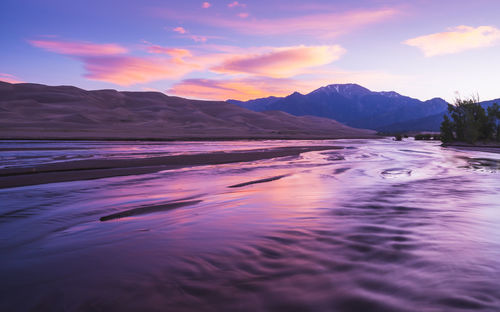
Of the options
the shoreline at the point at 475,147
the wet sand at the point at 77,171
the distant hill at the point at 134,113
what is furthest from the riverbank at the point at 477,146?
the distant hill at the point at 134,113

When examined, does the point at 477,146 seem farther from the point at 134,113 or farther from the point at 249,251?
the point at 134,113

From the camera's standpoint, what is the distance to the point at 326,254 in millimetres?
4270

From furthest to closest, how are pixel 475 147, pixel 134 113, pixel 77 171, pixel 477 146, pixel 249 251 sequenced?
pixel 134 113
pixel 477 146
pixel 475 147
pixel 77 171
pixel 249 251

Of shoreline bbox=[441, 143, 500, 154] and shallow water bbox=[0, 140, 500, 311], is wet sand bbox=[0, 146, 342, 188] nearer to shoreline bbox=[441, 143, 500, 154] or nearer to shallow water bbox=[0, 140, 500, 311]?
shallow water bbox=[0, 140, 500, 311]

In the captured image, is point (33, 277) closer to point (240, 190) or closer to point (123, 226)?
point (123, 226)

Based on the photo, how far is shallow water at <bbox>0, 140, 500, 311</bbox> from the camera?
308cm

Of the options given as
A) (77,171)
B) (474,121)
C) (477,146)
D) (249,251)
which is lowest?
(249,251)

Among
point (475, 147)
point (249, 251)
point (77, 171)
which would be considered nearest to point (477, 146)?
point (475, 147)

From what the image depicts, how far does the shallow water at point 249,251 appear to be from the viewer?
3084 mm

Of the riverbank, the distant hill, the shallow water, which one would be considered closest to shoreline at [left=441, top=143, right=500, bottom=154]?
the riverbank

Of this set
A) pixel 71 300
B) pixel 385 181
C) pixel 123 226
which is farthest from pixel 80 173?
pixel 385 181

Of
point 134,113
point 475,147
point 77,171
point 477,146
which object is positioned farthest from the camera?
point 134,113

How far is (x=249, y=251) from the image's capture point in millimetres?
4379

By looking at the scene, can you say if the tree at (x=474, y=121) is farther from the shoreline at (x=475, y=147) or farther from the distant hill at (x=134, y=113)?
the distant hill at (x=134, y=113)
